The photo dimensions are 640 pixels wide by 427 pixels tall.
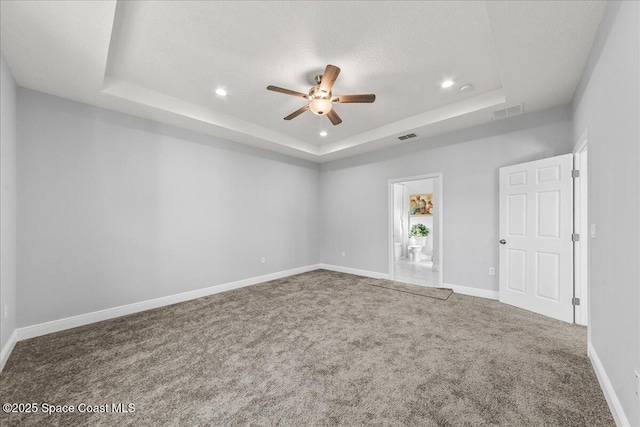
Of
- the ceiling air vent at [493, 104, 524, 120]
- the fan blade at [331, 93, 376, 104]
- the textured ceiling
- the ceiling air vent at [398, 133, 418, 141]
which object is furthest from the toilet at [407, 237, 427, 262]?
the fan blade at [331, 93, 376, 104]

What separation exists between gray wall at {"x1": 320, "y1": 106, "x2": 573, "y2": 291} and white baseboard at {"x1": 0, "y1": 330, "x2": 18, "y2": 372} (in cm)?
491

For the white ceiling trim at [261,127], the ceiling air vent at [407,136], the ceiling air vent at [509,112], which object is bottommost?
the ceiling air vent at [407,136]

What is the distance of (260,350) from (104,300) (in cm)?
232

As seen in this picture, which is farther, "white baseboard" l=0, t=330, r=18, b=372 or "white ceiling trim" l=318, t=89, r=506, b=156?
"white ceiling trim" l=318, t=89, r=506, b=156

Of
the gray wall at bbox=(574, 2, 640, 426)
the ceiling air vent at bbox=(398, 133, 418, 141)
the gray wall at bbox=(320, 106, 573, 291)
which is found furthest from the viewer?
the ceiling air vent at bbox=(398, 133, 418, 141)

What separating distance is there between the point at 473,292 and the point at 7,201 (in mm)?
5879

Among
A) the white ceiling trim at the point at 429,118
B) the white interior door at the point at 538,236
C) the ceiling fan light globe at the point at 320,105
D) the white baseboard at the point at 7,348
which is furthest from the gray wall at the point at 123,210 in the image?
the white interior door at the point at 538,236

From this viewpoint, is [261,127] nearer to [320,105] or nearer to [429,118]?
[320,105]

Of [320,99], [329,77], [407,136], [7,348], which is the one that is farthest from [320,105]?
[7,348]

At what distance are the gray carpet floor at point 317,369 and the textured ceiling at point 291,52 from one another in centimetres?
272

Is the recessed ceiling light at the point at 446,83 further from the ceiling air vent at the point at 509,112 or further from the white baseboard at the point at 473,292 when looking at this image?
the white baseboard at the point at 473,292

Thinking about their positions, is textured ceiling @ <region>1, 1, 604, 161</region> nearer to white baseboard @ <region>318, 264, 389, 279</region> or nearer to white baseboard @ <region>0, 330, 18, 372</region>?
white baseboard @ <region>0, 330, 18, 372</region>

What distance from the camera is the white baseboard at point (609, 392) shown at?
1418 millimetres

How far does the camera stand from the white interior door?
9.74ft
